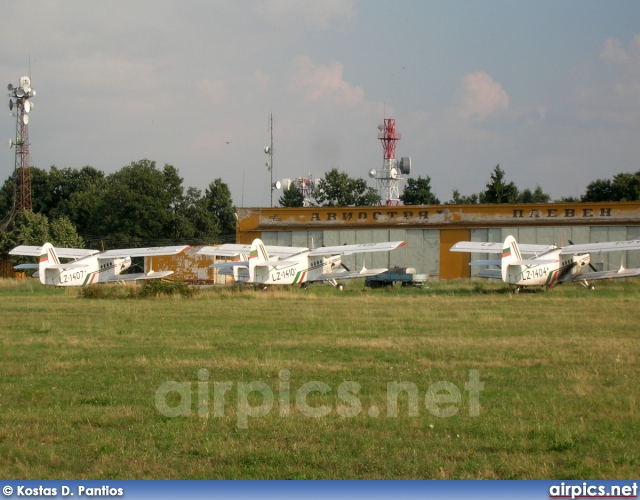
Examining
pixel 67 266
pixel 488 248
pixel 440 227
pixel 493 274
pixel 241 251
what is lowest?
pixel 493 274

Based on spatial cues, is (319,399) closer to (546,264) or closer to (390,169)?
(546,264)

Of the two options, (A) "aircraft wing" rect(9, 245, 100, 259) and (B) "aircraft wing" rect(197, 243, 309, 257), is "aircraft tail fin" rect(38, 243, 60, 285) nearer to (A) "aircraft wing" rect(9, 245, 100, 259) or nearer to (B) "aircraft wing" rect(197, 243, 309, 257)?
(A) "aircraft wing" rect(9, 245, 100, 259)

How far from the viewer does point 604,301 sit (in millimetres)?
25094

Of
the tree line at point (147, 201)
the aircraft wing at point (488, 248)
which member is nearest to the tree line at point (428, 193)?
the tree line at point (147, 201)

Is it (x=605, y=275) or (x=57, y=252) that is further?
(x=57, y=252)

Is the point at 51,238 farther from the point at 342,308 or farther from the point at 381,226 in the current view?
the point at 342,308

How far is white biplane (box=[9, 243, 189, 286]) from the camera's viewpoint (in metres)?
36.2

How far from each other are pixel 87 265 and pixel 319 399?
31251 millimetres

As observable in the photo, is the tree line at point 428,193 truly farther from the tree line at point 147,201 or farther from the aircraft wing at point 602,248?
the aircraft wing at point 602,248

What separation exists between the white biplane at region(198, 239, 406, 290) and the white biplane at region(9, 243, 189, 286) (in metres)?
3.42

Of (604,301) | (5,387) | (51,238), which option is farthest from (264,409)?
(51,238)

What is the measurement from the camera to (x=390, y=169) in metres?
71.5

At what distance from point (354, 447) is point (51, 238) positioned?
182 ft

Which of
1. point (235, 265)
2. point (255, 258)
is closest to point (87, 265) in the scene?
point (235, 265)
